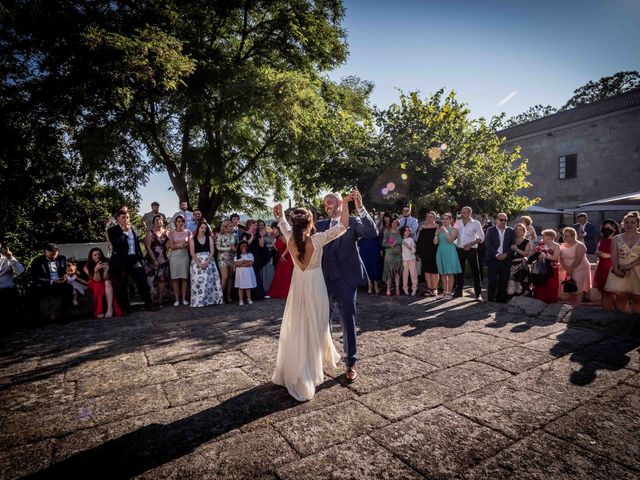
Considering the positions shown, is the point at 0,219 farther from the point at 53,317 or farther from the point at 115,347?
the point at 115,347

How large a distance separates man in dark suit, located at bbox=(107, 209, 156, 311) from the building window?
92.5 feet

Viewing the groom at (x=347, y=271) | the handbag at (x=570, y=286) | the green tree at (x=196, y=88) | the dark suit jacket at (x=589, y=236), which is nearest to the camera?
the groom at (x=347, y=271)

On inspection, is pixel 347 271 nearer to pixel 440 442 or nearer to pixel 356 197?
pixel 356 197

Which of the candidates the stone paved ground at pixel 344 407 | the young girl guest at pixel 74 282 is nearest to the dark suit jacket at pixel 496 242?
the stone paved ground at pixel 344 407

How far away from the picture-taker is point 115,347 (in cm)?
494

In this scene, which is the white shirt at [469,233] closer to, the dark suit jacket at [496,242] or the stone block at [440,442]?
the dark suit jacket at [496,242]

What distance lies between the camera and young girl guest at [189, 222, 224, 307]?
772 cm

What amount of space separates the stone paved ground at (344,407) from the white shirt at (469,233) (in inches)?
118

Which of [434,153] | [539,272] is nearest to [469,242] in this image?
[539,272]

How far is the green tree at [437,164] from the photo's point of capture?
12000 mm

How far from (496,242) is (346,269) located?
525cm

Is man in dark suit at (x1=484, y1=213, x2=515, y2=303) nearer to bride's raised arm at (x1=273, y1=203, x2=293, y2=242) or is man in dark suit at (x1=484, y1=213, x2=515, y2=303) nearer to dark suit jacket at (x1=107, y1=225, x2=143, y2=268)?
bride's raised arm at (x1=273, y1=203, x2=293, y2=242)

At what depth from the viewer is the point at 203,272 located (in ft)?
25.5

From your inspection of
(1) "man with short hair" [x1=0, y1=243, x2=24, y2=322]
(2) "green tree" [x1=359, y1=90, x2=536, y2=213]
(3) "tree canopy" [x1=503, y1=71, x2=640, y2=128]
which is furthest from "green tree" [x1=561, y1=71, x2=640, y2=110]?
(1) "man with short hair" [x1=0, y1=243, x2=24, y2=322]
